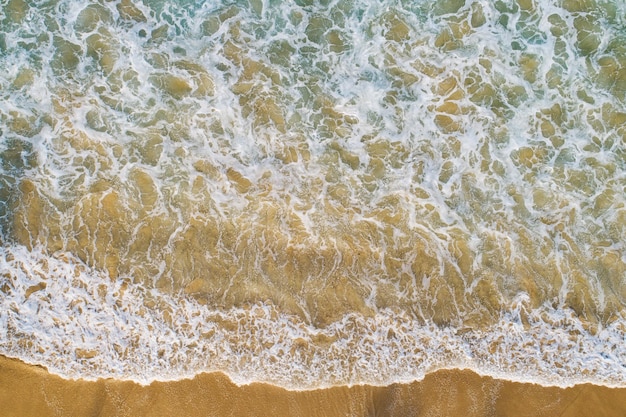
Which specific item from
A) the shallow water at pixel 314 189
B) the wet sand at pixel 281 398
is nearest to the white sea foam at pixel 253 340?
the shallow water at pixel 314 189

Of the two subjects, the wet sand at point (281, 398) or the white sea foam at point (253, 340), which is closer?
the wet sand at point (281, 398)

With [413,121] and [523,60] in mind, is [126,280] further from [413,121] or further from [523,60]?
[523,60]

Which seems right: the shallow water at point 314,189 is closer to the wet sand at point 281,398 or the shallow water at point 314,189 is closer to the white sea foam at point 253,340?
the white sea foam at point 253,340

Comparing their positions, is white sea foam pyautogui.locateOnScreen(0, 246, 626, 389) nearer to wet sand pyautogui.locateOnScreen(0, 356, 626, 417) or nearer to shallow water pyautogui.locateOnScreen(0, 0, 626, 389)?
shallow water pyautogui.locateOnScreen(0, 0, 626, 389)

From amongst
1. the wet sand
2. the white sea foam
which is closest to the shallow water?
the white sea foam

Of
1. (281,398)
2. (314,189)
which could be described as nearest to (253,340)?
(281,398)

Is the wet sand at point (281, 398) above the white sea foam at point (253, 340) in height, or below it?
below
